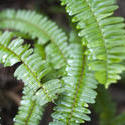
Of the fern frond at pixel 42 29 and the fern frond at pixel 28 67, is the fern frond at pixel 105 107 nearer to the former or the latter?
the fern frond at pixel 42 29

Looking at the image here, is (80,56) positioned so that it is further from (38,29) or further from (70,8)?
(38,29)

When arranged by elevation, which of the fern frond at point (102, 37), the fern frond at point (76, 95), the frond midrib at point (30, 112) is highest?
the fern frond at point (102, 37)

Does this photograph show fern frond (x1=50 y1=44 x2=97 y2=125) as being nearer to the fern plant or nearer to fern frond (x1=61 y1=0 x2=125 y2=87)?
the fern plant

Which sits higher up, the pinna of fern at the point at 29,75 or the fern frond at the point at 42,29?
the fern frond at the point at 42,29

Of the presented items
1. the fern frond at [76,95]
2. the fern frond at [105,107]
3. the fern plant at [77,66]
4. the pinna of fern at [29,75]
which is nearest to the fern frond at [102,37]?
the fern plant at [77,66]

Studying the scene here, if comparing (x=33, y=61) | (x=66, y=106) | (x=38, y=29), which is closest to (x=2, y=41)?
(x=33, y=61)

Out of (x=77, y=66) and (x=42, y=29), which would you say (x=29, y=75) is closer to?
(x=77, y=66)
